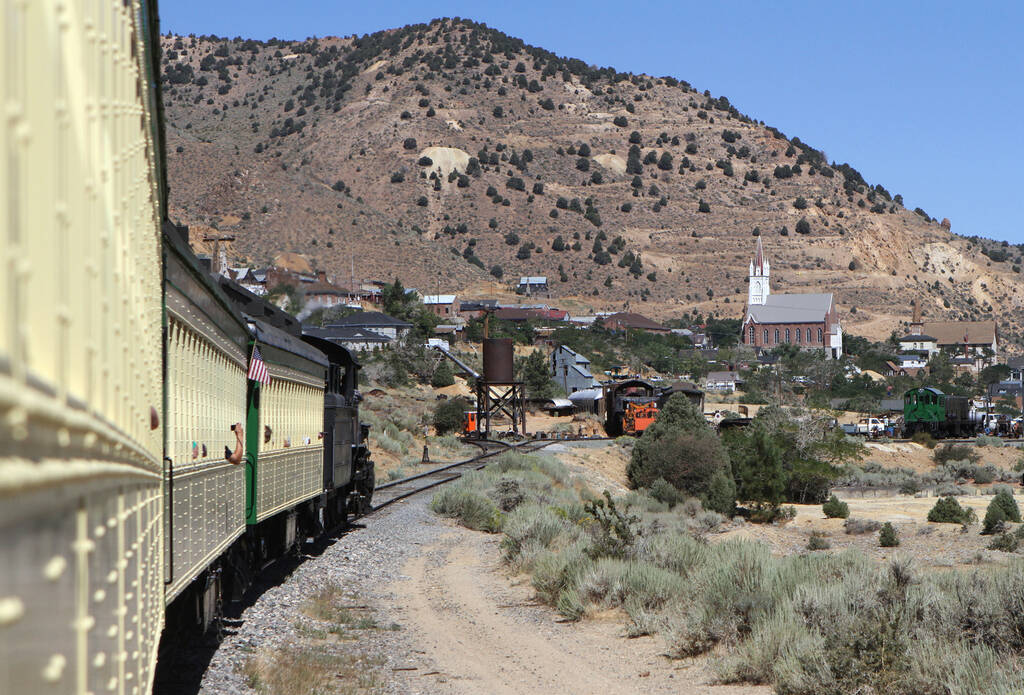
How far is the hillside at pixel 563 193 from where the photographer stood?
15012 cm

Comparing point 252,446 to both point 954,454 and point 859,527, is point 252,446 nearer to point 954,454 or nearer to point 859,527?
point 859,527

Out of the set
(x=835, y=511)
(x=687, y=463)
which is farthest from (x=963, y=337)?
(x=687, y=463)

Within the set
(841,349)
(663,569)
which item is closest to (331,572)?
(663,569)

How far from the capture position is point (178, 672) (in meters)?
10.3

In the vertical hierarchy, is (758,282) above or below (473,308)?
above

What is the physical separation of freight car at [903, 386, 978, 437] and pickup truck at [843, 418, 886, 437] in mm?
2392

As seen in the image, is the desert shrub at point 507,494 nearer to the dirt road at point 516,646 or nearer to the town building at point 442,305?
the dirt road at point 516,646

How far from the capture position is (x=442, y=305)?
120 meters

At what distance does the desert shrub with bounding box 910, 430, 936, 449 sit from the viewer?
72887 millimetres

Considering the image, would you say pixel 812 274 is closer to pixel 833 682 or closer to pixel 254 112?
pixel 254 112

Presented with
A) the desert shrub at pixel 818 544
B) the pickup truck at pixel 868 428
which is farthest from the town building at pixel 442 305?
the desert shrub at pixel 818 544

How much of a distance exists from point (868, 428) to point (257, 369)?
259ft

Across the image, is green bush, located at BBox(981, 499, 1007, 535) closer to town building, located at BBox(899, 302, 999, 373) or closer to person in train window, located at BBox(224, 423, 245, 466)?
person in train window, located at BBox(224, 423, 245, 466)

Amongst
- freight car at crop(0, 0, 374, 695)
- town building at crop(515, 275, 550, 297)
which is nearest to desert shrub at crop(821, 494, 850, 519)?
freight car at crop(0, 0, 374, 695)
